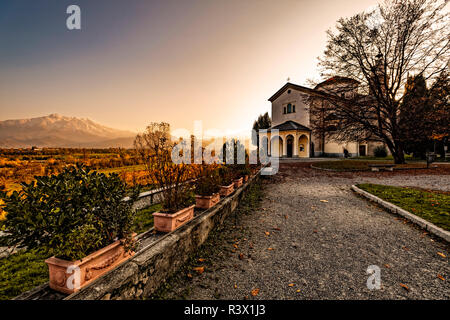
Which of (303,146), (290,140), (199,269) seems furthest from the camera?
(303,146)

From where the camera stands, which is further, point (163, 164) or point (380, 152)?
point (380, 152)

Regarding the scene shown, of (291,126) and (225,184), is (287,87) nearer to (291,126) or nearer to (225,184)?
(291,126)

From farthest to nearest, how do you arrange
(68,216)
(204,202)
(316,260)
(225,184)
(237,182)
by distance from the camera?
1. (237,182)
2. (225,184)
3. (204,202)
4. (316,260)
5. (68,216)

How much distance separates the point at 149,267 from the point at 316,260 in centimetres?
259

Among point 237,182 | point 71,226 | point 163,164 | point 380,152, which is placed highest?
point 380,152

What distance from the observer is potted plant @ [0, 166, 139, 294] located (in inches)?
68.7

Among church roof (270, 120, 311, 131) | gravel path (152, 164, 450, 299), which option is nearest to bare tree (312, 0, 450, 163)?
church roof (270, 120, 311, 131)

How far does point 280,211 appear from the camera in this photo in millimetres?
5914

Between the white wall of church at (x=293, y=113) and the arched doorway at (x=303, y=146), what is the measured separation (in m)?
2.20

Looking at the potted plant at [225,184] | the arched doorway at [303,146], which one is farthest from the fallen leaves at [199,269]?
the arched doorway at [303,146]

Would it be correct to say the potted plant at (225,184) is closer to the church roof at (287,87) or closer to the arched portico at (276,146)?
the arched portico at (276,146)

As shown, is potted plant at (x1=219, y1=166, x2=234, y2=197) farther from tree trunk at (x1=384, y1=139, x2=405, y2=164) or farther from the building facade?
the building facade

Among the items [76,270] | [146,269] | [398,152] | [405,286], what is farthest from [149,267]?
[398,152]

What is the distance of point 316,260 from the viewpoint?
324 centimetres
